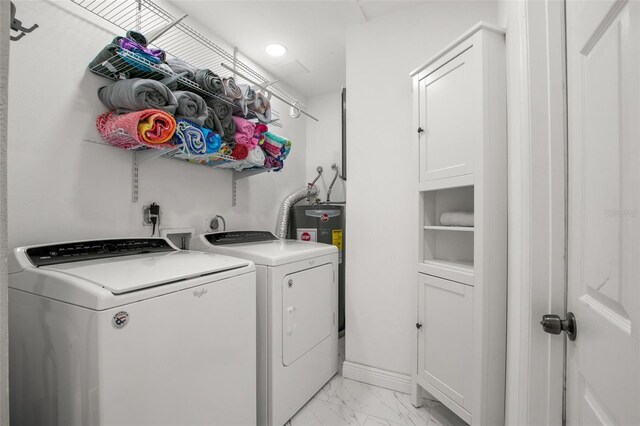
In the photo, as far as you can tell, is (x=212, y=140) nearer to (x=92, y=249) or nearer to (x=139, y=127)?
(x=139, y=127)

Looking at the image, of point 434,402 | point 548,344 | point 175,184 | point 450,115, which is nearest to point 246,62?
point 175,184

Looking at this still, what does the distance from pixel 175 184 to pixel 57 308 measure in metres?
1.06

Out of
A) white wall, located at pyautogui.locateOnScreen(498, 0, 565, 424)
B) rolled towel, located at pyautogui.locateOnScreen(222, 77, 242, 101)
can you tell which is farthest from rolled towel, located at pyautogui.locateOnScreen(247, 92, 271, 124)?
white wall, located at pyautogui.locateOnScreen(498, 0, 565, 424)

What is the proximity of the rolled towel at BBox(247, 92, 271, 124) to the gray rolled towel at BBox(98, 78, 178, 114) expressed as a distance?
601 mm

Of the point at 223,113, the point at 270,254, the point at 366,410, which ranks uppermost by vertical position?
the point at 223,113

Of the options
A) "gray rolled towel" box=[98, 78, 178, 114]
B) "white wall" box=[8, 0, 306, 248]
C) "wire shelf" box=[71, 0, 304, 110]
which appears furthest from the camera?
"wire shelf" box=[71, 0, 304, 110]

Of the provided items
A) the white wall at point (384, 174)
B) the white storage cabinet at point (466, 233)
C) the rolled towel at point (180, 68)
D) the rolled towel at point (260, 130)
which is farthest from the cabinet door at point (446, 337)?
the rolled towel at point (180, 68)

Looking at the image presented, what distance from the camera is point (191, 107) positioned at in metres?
1.54

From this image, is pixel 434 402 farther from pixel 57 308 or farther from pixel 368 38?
pixel 368 38

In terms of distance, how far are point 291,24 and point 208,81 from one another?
2.95ft

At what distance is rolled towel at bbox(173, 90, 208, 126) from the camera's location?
149 cm

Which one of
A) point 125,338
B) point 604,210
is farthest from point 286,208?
point 604,210

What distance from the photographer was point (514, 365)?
3.57 feet

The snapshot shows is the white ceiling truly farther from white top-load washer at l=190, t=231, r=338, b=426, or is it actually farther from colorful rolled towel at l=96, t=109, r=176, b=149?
white top-load washer at l=190, t=231, r=338, b=426
